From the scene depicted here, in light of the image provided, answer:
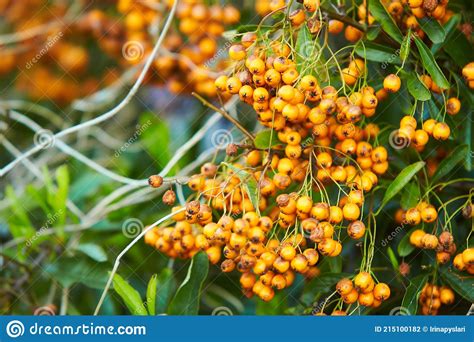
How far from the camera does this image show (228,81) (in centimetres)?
128

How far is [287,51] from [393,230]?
1.81 ft

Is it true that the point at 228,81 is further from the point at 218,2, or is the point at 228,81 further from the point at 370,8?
the point at 218,2

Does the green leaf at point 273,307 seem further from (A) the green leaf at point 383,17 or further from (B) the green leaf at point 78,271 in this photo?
(A) the green leaf at point 383,17

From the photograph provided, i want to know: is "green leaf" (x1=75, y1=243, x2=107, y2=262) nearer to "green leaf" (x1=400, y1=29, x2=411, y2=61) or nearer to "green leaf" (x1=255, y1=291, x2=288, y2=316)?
"green leaf" (x1=255, y1=291, x2=288, y2=316)

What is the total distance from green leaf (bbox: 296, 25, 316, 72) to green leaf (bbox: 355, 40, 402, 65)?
97 mm

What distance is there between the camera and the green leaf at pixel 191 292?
1.43 meters

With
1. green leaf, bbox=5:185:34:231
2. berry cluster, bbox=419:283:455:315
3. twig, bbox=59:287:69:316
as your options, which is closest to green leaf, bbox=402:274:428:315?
berry cluster, bbox=419:283:455:315

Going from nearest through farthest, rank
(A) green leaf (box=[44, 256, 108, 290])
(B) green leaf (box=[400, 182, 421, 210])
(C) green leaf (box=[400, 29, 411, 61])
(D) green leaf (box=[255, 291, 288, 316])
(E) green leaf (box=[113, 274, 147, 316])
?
1. (C) green leaf (box=[400, 29, 411, 61])
2. (B) green leaf (box=[400, 182, 421, 210])
3. (E) green leaf (box=[113, 274, 147, 316])
4. (D) green leaf (box=[255, 291, 288, 316])
5. (A) green leaf (box=[44, 256, 108, 290])

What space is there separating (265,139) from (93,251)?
1.85 feet

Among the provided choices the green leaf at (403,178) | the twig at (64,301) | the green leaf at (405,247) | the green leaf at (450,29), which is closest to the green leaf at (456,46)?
the green leaf at (450,29)

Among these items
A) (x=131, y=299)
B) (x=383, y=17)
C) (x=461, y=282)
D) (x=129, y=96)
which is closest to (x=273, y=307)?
(x=131, y=299)

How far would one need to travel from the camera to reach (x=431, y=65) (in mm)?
1279

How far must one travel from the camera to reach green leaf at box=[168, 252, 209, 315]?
143 centimetres

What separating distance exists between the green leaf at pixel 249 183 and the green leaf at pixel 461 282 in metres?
0.42
